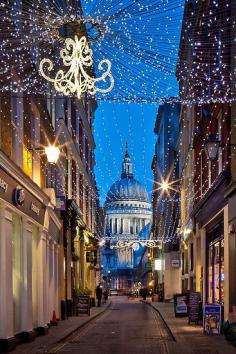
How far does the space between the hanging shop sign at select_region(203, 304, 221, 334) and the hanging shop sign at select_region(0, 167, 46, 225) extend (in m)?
6.25

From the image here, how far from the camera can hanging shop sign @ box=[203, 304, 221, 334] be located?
2228 cm

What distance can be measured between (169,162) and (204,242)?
1619 inches

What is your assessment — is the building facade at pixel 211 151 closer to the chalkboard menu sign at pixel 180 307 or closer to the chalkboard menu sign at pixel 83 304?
the chalkboard menu sign at pixel 180 307

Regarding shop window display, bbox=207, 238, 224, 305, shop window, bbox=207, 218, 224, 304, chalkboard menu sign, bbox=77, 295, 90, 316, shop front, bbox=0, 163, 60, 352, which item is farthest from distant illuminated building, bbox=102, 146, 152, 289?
shop front, bbox=0, 163, 60, 352

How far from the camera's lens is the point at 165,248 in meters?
71.1

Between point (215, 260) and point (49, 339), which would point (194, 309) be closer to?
point (215, 260)

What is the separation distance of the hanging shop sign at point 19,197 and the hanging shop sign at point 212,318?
625 cm

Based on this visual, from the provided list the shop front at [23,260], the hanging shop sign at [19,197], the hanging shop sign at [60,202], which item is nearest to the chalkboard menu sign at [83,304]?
the hanging shop sign at [60,202]

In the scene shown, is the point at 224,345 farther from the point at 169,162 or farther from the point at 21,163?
the point at 169,162

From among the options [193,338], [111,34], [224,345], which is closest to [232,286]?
[193,338]

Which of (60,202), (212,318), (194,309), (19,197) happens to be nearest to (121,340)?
(212,318)

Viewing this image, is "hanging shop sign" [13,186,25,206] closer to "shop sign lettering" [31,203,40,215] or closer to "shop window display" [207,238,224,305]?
"shop sign lettering" [31,203,40,215]

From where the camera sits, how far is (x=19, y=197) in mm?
19844

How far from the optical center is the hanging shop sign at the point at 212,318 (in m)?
22.3
